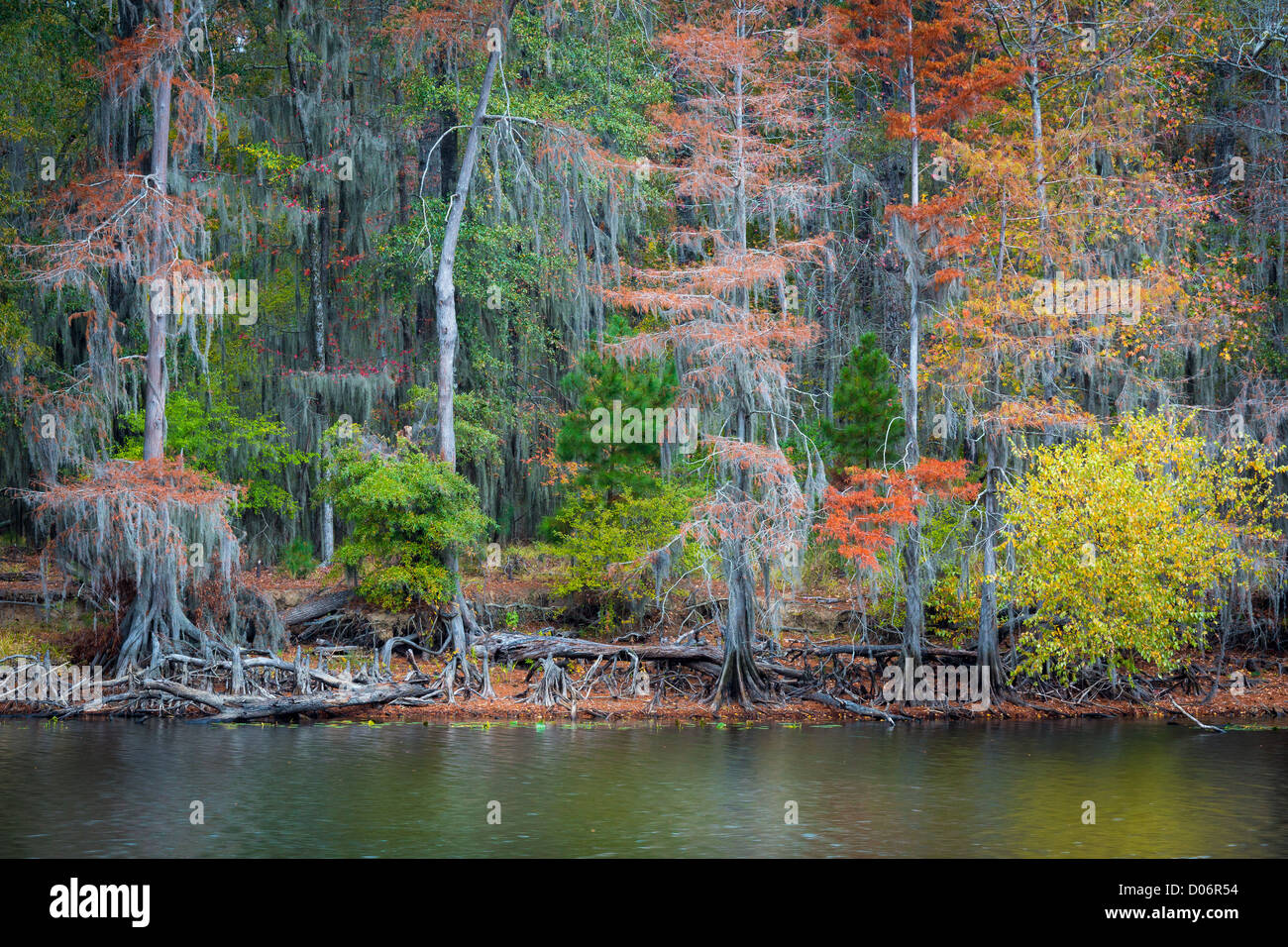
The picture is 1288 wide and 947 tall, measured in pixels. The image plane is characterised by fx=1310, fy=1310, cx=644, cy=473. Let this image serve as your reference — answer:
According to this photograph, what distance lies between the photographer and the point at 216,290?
23844 mm

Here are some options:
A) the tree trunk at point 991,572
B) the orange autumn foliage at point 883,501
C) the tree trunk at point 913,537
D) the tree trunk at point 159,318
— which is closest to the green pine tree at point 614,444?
the orange autumn foliage at point 883,501

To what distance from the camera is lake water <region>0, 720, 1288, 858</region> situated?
13.6 meters

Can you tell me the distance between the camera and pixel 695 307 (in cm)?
2348

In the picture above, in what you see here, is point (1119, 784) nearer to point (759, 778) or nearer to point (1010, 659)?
point (759, 778)

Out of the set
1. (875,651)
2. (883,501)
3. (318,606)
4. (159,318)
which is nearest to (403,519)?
(318,606)

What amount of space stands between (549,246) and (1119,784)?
17622 mm

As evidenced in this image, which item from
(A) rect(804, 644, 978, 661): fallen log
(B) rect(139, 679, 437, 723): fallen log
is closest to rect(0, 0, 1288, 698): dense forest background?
(A) rect(804, 644, 978, 661): fallen log

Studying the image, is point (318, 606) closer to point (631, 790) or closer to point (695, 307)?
point (695, 307)

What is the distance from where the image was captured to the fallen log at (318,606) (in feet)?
85.3

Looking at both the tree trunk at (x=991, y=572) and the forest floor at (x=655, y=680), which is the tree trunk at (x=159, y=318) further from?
the tree trunk at (x=991, y=572)

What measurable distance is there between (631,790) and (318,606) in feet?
39.7

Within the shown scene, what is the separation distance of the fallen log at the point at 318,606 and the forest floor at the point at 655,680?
472 millimetres

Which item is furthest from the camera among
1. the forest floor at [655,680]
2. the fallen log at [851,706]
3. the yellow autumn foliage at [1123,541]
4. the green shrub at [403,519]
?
the green shrub at [403,519]

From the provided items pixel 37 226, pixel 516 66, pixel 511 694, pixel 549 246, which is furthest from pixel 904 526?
pixel 37 226
